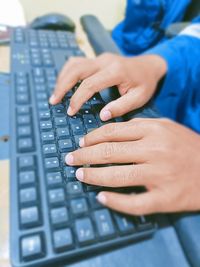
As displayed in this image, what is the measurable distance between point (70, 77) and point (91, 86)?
0.04 m

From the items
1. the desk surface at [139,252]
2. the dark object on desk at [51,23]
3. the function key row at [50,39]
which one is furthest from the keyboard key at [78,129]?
the dark object on desk at [51,23]

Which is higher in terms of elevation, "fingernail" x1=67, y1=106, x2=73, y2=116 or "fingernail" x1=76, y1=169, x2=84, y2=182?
"fingernail" x1=67, y1=106, x2=73, y2=116

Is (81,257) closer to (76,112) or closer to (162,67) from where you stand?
(76,112)

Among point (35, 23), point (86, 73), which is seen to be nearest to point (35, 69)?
point (86, 73)

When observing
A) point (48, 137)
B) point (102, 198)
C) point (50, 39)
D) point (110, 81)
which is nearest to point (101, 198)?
point (102, 198)

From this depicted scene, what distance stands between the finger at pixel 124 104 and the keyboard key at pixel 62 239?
0.17 metres

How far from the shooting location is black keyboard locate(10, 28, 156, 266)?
249 mm

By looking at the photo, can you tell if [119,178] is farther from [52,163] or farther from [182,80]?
[182,80]

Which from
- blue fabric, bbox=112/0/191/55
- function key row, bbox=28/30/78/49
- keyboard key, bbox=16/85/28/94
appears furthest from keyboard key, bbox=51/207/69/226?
blue fabric, bbox=112/0/191/55

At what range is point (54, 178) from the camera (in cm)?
29

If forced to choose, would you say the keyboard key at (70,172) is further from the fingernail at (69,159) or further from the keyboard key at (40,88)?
the keyboard key at (40,88)

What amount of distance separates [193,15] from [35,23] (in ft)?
1.65

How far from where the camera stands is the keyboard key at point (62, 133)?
1.10ft

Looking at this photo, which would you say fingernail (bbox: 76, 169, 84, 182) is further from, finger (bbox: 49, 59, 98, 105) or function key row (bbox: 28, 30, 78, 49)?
function key row (bbox: 28, 30, 78, 49)
